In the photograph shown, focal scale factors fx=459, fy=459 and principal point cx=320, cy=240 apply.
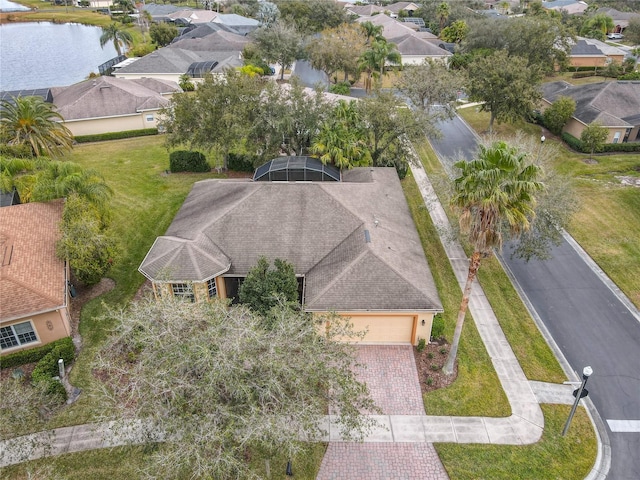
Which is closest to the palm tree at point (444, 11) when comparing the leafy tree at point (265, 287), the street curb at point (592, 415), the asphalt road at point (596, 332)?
the asphalt road at point (596, 332)

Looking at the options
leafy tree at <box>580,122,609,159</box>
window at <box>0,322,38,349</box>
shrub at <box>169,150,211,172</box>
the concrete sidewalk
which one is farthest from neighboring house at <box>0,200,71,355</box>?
leafy tree at <box>580,122,609,159</box>

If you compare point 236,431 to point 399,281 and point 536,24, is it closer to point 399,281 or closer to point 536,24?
point 399,281

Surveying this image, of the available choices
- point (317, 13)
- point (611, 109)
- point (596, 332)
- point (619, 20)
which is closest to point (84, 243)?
point (596, 332)

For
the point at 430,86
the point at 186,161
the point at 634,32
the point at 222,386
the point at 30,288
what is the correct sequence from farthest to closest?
the point at 634,32 → the point at 430,86 → the point at 186,161 → the point at 30,288 → the point at 222,386

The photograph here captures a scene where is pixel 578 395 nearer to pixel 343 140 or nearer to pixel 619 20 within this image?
pixel 343 140

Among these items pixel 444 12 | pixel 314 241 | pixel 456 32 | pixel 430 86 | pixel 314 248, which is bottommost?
pixel 314 248

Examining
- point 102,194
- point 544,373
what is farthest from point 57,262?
point 544,373

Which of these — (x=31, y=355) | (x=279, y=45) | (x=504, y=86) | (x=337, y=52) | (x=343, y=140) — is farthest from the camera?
(x=279, y=45)
